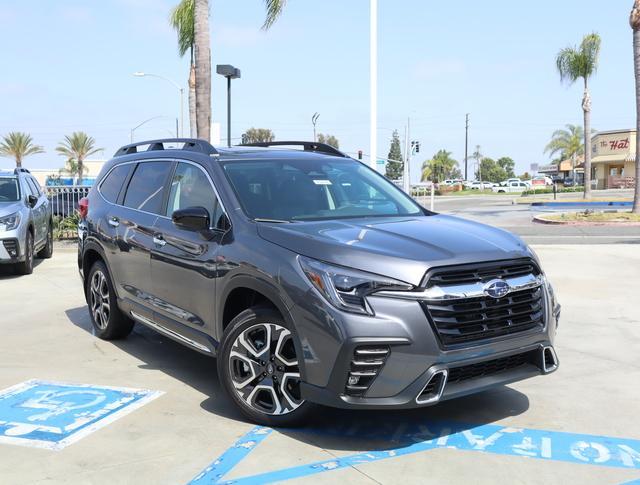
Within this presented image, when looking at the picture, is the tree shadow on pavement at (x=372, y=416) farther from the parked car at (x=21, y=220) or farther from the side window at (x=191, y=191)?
the parked car at (x=21, y=220)

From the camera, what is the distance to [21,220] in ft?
36.3

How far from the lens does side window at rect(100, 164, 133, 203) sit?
655 centimetres

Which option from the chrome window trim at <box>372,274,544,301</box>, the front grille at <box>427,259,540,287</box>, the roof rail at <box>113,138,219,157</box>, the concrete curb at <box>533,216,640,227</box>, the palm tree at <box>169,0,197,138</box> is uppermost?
the palm tree at <box>169,0,197,138</box>

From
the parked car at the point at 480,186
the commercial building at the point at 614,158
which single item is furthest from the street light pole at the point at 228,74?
the parked car at the point at 480,186

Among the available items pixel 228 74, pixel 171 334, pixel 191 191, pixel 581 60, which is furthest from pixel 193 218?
pixel 581 60

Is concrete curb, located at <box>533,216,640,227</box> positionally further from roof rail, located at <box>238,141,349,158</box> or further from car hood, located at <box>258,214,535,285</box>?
car hood, located at <box>258,214,535,285</box>

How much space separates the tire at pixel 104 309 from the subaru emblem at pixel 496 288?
3803 millimetres

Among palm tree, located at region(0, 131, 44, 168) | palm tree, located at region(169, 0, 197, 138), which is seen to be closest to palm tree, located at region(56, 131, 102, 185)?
palm tree, located at region(0, 131, 44, 168)

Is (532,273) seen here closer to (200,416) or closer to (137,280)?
(200,416)

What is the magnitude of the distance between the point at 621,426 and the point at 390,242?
1.97m

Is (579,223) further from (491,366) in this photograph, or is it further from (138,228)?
(491,366)

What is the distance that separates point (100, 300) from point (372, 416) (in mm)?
3367

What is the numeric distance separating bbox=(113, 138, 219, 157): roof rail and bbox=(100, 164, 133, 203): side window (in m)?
0.22

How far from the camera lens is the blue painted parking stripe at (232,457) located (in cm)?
369
